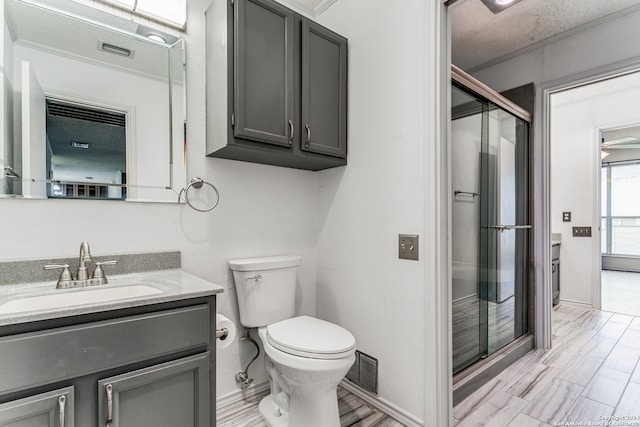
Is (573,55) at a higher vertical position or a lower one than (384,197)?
higher

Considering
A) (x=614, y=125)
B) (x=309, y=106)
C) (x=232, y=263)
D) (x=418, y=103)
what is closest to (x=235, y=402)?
(x=232, y=263)

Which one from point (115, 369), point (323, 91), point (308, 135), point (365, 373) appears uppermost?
point (323, 91)

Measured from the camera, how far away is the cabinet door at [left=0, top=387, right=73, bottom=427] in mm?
771

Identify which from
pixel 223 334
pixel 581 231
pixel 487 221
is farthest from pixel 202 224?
pixel 581 231

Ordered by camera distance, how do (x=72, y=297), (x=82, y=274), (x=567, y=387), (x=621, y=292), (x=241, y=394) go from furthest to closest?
1. (x=621, y=292)
2. (x=567, y=387)
3. (x=241, y=394)
4. (x=82, y=274)
5. (x=72, y=297)

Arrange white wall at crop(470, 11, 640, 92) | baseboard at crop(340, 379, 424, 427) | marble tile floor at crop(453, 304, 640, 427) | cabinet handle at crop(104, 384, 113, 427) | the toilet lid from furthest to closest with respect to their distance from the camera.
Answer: white wall at crop(470, 11, 640, 92) → marble tile floor at crop(453, 304, 640, 427) → baseboard at crop(340, 379, 424, 427) → the toilet lid → cabinet handle at crop(104, 384, 113, 427)

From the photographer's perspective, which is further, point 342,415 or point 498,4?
point 498,4

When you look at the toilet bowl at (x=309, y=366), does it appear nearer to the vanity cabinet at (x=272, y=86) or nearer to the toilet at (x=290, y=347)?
the toilet at (x=290, y=347)

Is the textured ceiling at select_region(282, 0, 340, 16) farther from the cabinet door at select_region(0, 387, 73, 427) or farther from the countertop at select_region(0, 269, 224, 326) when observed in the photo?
the cabinet door at select_region(0, 387, 73, 427)

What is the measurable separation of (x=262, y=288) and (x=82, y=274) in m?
0.77

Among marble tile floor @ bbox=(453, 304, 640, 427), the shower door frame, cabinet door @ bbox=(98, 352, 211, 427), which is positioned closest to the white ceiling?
the shower door frame

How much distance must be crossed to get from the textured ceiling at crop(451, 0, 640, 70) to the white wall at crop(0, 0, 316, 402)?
1508 millimetres

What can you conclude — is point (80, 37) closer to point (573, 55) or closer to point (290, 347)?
point (290, 347)

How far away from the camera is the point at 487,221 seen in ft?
7.16
